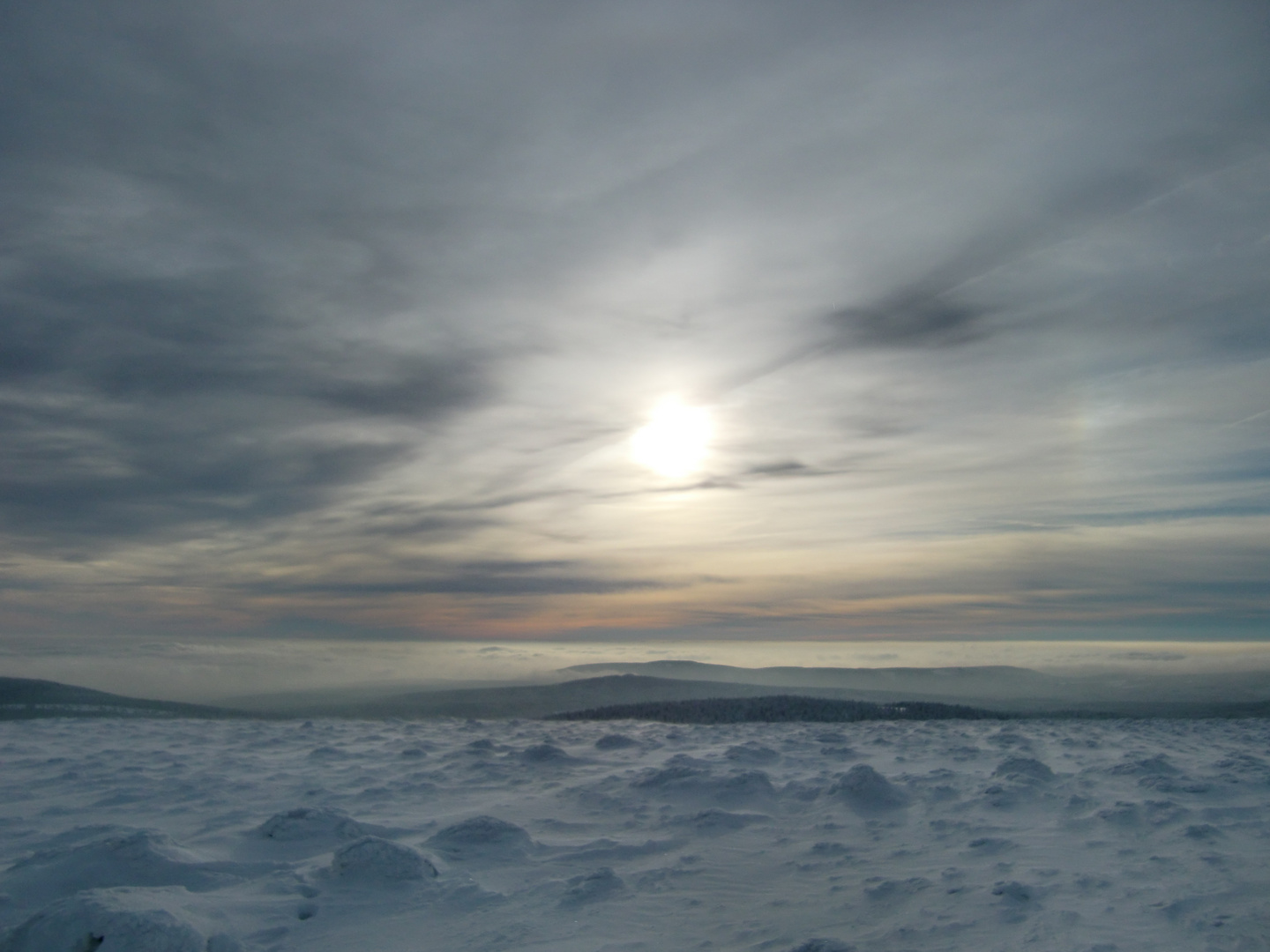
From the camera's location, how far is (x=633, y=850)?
8602 millimetres

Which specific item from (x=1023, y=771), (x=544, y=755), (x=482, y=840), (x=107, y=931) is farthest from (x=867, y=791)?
(x=107, y=931)

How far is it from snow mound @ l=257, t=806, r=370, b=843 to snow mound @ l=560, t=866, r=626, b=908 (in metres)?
3.08

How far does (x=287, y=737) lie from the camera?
1733 cm

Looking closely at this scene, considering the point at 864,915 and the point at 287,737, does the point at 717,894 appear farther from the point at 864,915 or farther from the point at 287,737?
the point at 287,737

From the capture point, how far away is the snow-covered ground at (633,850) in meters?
6.27

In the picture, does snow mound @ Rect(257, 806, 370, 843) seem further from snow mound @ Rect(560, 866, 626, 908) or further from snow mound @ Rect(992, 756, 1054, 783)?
snow mound @ Rect(992, 756, 1054, 783)

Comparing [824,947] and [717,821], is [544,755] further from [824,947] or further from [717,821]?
[824,947]

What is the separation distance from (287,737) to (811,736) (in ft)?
40.7

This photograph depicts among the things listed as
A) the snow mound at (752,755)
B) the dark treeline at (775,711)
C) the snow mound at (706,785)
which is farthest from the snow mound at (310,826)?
the dark treeline at (775,711)

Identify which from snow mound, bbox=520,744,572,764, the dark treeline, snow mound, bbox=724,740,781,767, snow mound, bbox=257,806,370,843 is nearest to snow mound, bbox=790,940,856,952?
snow mound, bbox=257,806,370,843

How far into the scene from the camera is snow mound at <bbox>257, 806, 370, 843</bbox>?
28.2ft

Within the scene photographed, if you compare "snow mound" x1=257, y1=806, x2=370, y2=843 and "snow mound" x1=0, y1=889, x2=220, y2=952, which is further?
"snow mound" x1=257, y1=806, x2=370, y2=843

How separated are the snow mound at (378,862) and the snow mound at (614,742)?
849 centimetres

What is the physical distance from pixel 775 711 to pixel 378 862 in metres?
16.1
